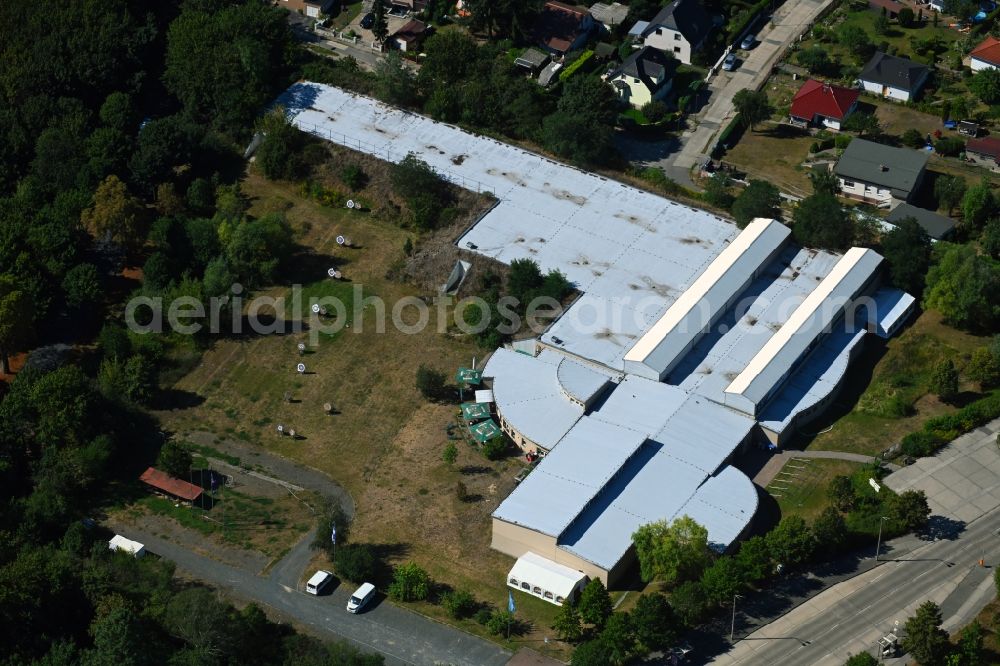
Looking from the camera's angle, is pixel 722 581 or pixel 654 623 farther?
pixel 722 581

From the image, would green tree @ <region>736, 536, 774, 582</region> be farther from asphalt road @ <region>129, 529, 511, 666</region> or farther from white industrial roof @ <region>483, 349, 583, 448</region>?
white industrial roof @ <region>483, 349, 583, 448</region>

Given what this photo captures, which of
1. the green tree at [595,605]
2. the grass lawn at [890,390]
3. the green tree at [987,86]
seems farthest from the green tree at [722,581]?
the green tree at [987,86]

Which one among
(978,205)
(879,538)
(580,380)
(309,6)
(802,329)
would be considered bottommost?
(879,538)

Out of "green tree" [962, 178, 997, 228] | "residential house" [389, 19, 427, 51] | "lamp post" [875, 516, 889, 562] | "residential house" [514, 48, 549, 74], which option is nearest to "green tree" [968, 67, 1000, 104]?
"green tree" [962, 178, 997, 228]

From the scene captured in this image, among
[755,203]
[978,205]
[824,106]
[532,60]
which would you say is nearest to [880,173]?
[978,205]

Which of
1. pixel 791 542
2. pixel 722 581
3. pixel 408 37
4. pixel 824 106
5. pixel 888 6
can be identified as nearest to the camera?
pixel 722 581

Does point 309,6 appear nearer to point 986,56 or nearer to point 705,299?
point 705,299
